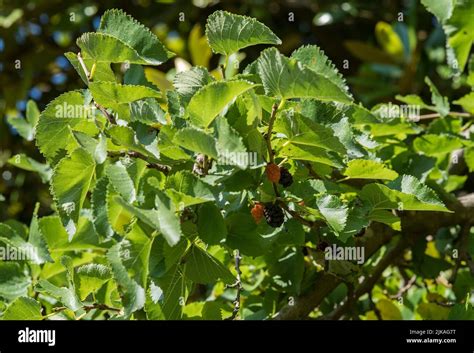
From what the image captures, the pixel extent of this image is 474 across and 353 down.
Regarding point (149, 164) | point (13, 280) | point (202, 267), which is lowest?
point (13, 280)

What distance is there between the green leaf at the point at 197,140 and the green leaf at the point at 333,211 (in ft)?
0.47

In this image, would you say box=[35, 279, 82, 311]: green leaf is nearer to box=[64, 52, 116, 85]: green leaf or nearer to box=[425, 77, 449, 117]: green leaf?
box=[64, 52, 116, 85]: green leaf

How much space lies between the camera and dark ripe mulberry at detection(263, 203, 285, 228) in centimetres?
82

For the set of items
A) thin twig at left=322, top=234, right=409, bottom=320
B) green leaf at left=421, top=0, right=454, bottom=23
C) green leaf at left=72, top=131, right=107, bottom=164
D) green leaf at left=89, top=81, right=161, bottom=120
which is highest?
green leaf at left=421, top=0, right=454, bottom=23

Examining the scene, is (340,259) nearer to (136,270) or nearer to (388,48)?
(136,270)

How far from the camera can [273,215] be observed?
82 cm

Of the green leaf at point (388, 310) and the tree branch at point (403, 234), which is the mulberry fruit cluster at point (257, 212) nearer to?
the tree branch at point (403, 234)

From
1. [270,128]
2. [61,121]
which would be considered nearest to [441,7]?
[270,128]

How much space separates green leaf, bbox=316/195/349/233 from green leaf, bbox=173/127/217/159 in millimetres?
143

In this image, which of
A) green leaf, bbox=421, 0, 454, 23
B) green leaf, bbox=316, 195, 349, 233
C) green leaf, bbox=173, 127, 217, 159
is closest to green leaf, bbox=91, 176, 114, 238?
green leaf, bbox=173, 127, 217, 159

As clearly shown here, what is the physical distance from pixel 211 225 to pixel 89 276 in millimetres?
216

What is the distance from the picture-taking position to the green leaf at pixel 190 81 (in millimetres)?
812

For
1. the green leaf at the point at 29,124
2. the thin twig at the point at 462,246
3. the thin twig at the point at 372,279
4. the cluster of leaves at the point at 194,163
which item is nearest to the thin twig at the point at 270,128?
the cluster of leaves at the point at 194,163

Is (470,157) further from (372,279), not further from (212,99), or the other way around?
(212,99)
